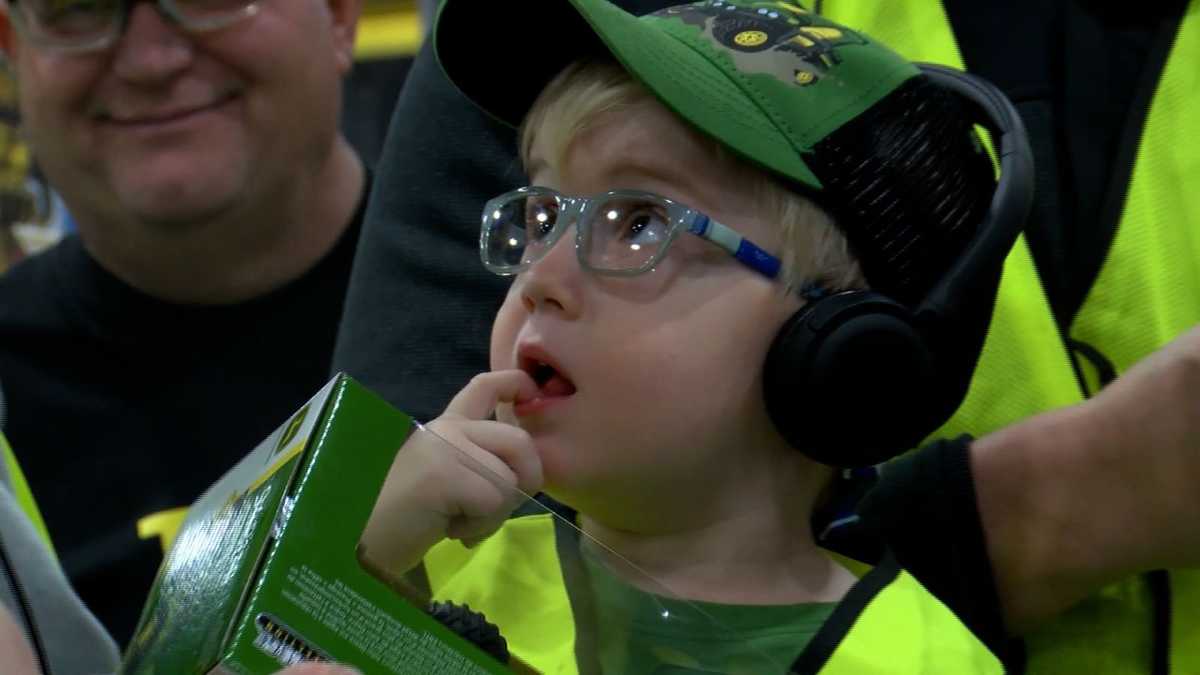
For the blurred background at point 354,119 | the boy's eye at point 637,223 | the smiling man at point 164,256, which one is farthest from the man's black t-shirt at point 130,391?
the boy's eye at point 637,223

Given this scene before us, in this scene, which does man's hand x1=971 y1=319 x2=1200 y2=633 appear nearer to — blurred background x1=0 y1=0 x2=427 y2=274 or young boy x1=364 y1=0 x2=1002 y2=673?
young boy x1=364 y1=0 x2=1002 y2=673

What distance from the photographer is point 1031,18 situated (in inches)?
50.0

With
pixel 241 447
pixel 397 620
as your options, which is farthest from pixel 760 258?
pixel 241 447

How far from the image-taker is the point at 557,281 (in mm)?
1024

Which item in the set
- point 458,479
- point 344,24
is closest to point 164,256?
point 344,24

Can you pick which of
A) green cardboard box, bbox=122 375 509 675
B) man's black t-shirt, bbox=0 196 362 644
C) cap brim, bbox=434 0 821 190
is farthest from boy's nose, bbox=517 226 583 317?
man's black t-shirt, bbox=0 196 362 644

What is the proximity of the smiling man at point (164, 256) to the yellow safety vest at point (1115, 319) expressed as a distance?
1010 mm

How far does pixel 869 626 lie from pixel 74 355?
4.41 ft

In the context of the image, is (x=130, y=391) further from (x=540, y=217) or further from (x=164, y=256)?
(x=540, y=217)

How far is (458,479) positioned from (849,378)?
0.27 m

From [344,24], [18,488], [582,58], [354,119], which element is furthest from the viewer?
[354,119]

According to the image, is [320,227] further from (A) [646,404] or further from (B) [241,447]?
(A) [646,404]

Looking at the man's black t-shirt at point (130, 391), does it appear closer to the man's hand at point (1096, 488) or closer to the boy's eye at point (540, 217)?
the boy's eye at point (540, 217)

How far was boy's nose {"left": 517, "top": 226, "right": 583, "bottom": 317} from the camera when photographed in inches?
40.3
